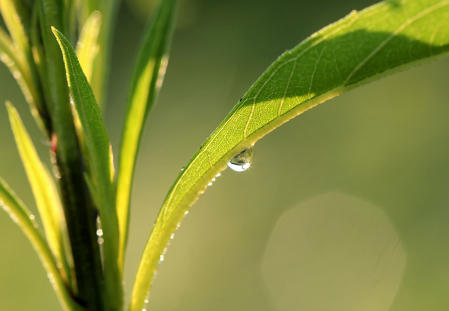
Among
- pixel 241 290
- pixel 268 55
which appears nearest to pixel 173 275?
pixel 241 290

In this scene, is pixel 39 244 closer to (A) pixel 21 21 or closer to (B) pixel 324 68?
(A) pixel 21 21

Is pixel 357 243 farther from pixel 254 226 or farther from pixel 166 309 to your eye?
pixel 166 309

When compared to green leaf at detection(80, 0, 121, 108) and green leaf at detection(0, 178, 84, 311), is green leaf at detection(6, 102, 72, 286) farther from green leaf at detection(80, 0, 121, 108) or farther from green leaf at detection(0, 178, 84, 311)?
green leaf at detection(80, 0, 121, 108)

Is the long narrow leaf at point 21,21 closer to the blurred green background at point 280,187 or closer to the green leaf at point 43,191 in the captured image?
the green leaf at point 43,191

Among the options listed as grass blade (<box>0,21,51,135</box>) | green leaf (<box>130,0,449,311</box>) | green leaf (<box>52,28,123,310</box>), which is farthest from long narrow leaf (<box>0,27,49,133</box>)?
green leaf (<box>130,0,449,311</box>)

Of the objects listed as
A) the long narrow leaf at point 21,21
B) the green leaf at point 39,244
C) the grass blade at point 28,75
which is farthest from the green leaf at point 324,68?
the long narrow leaf at point 21,21
